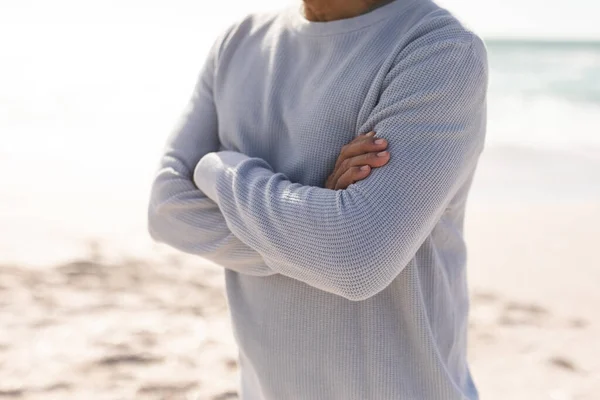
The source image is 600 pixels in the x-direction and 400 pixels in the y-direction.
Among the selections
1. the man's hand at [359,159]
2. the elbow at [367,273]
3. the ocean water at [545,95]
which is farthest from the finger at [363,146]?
the ocean water at [545,95]

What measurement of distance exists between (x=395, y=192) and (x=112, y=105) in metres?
10.1

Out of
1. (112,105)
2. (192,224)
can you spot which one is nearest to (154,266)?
(192,224)

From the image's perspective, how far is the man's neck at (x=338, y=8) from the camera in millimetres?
1406

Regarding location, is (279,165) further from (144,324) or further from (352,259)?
(144,324)

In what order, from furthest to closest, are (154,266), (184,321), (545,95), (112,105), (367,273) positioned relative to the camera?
1. (545,95)
2. (112,105)
3. (154,266)
4. (184,321)
5. (367,273)

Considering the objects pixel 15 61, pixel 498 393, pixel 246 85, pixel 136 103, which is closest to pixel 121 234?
pixel 498 393

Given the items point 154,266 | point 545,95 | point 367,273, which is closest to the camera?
point 367,273

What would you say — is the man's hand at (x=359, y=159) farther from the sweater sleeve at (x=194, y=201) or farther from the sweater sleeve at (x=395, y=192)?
the sweater sleeve at (x=194, y=201)

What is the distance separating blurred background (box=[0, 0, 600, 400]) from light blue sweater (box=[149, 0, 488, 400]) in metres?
0.19

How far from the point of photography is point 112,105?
1083 centimetres

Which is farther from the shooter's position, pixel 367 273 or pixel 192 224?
pixel 192 224

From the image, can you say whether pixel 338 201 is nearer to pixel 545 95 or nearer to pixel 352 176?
pixel 352 176

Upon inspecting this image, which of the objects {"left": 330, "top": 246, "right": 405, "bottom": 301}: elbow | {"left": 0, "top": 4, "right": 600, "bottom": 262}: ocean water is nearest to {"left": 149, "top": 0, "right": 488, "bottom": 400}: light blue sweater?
{"left": 330, "top": 246, "right": 405, "bottom": 301}: elbow

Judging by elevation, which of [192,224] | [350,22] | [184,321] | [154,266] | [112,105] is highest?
[350,22]
